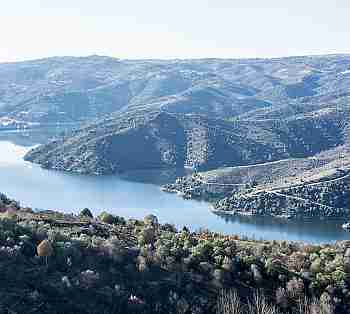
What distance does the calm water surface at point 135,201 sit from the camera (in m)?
101

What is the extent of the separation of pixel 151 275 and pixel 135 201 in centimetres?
8231

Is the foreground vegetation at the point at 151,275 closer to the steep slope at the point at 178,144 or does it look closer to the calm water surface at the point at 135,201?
the calm water surface at the point at 135,201

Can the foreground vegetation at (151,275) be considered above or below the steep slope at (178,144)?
above

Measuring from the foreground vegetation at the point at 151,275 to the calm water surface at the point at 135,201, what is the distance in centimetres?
5239

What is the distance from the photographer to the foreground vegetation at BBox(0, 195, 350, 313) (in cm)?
3288

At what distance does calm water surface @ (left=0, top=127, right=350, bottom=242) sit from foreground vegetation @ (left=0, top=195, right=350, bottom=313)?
52.4 m

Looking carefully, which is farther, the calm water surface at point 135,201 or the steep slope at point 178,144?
the steep slope at point 178,144

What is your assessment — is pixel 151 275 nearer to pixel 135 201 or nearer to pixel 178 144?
pixel 135 201

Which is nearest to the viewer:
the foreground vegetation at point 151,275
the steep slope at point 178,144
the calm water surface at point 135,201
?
the foreground vegetation at point 151,275

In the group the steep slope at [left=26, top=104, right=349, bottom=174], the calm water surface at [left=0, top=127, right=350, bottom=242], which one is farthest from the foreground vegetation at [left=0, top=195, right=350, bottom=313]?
the steep slope at [left=26, top=104, right=349, bottom=174]

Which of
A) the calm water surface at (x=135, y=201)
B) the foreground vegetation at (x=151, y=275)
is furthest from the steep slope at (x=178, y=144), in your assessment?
the foreground vegetation at (x=151, y=275)

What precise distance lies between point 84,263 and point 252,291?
28.2 feet

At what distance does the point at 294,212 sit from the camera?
114 meters

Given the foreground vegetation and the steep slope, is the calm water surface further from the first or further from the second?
the foreground vegetation
